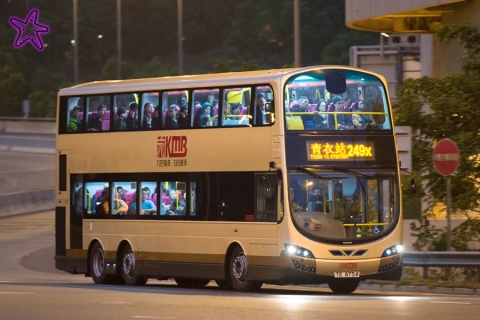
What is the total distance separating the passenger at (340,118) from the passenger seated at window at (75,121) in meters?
6.21

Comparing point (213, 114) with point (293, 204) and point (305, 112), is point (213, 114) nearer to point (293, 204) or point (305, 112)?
point (305, 112)

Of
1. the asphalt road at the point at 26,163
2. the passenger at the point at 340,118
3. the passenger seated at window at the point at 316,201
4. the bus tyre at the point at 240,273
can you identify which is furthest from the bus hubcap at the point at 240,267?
the asphalt road at the point at 26,163

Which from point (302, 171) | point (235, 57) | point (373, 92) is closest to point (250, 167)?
point (302, 171)

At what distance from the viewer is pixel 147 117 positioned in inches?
833

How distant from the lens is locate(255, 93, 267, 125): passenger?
18.5 m

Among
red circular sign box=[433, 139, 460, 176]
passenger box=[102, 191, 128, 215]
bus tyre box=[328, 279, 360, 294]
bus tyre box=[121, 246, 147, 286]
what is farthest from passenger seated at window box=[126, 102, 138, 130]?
red circular sign box=[433, 139, 460, 176]

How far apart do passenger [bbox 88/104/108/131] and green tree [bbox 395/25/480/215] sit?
5.79 metres

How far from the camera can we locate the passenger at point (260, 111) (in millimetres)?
18547

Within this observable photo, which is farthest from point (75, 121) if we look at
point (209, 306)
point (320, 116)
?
point (209, 306)

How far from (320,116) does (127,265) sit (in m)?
5.53

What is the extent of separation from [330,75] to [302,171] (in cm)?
173

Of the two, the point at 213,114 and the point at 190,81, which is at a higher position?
the point at 190,81

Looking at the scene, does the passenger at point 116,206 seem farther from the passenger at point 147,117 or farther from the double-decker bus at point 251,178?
the passenger at point 147,117

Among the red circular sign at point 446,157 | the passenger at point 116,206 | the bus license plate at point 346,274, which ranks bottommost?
the bus license plate at point 346,274
